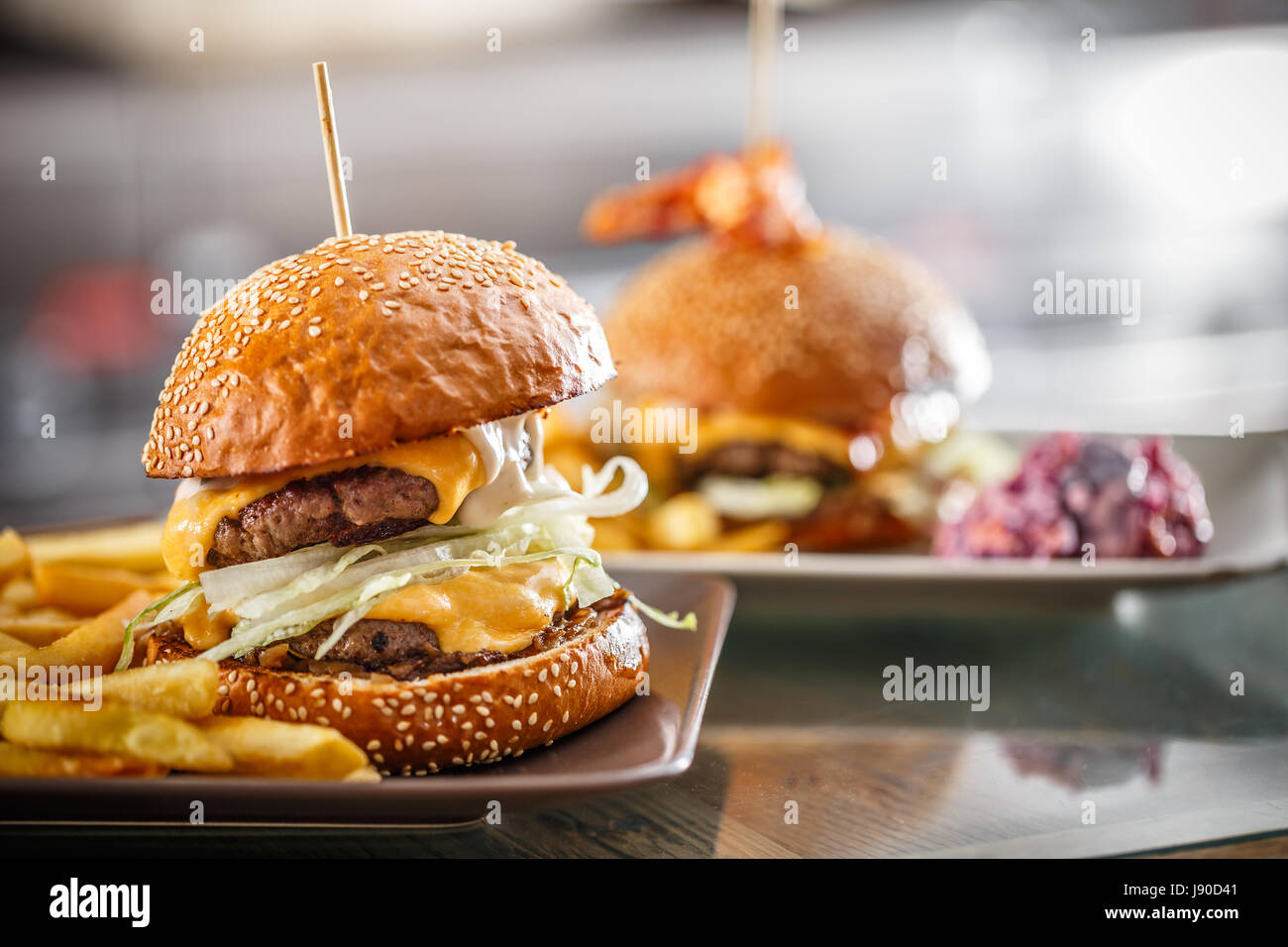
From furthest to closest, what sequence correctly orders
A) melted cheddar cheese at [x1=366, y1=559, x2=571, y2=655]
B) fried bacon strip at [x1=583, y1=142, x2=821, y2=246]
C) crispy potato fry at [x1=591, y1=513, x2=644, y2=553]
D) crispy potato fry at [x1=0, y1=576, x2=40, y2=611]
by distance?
fried bacon strip at [x1=583, y1=142, x2=821, y2=246], crispy potato fry at [x1=591, y1=513, x2=644, y2=553], crispy potato fry at [x1=0, y1=576, x2=40, y2=611], melted cheddar cheese at [x1=366, y1=559, x2=571, y2=655]

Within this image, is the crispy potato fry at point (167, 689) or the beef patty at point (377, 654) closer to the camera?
the crispy potato fry at point (167, 689)

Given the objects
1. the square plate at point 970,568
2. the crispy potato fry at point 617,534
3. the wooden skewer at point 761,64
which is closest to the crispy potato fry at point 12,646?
the square plate at point 970,568

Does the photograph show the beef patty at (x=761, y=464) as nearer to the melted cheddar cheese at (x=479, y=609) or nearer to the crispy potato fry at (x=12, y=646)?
the melted cheddar cheese at (x=479, y=609)

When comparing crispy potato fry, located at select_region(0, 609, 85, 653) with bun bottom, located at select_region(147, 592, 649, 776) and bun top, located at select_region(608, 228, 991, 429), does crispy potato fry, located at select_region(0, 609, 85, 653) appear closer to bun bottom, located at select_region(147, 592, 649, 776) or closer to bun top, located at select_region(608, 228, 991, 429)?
bun bottom, located at select_region(147, 592, 649, 776)

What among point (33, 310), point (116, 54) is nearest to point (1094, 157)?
point (116, 54)

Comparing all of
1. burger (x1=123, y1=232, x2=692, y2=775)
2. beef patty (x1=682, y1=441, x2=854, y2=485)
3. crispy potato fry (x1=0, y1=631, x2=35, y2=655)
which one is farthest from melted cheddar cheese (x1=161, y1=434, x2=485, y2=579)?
beef patty (x1=682, y1=441, x2=854, y2=485)
